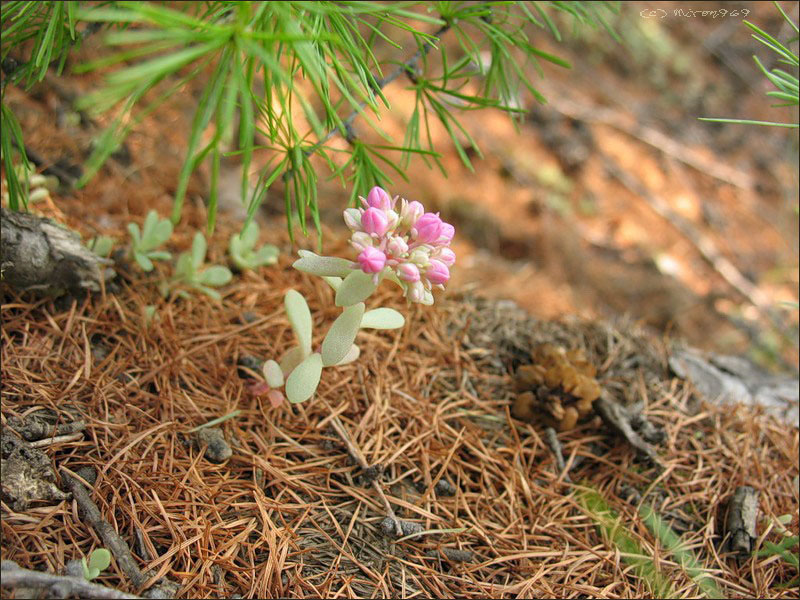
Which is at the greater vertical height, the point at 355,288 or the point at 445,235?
the point at 445,235

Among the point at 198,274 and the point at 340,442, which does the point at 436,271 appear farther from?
the point at 198,274

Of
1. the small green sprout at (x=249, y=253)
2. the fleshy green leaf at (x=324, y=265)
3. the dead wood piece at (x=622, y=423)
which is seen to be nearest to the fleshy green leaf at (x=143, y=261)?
the small green sprout at (x=249, y=253)

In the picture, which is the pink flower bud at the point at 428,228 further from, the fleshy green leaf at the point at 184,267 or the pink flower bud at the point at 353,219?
the fleshy green leaf at the point at 184,267

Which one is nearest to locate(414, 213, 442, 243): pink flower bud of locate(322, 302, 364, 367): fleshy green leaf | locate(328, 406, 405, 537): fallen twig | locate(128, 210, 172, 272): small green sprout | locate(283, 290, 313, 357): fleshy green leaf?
locate(322, 302, 364, 367): fleshy green leaf

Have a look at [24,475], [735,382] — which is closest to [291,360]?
[24,475]

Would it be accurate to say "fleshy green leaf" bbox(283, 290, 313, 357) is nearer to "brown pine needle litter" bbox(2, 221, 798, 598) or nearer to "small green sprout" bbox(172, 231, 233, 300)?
"brown pine needle litter" bbox(2, 221, 798, 598)

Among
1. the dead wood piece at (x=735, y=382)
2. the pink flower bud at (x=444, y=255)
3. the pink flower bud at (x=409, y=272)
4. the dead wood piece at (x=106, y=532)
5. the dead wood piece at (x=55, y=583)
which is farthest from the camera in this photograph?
the dead wood piece at (x=735, y=382)
